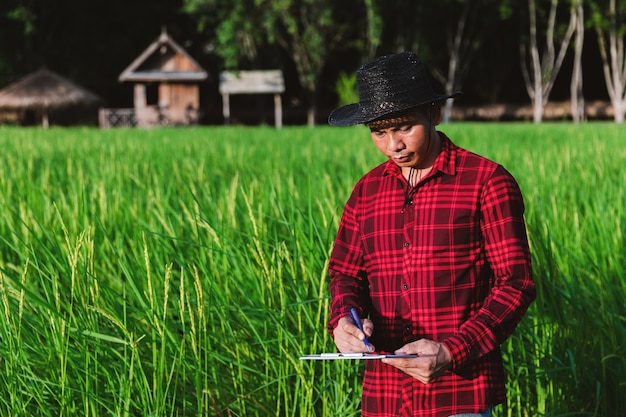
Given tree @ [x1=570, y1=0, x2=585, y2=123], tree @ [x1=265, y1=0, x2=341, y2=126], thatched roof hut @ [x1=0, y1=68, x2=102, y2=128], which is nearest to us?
tree @ [x1=570, y1=0, x2=585, y2=123]

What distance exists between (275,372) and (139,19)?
30.2 metres

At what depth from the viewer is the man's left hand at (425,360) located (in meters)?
1.10

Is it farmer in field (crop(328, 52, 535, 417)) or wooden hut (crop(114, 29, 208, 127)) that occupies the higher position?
wooden hut (crop(114, 29, 208, 127))

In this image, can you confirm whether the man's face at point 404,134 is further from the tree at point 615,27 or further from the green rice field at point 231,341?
the tree at point 615,27

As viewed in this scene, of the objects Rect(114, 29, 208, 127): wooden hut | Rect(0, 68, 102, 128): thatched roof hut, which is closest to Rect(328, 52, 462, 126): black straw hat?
Rect(114, 29, 208, 127): wooden hut

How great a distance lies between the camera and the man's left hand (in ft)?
3.59

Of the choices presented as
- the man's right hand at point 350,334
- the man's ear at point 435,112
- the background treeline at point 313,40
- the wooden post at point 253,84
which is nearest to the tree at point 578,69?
the background treeline at point 313,40

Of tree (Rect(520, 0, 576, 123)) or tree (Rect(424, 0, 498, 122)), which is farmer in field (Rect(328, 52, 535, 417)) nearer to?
tree (Rect(520, 0, 576, 123))

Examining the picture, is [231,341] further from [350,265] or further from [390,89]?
[390,89]

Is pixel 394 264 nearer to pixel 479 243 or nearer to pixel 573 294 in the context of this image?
pixel 479 243

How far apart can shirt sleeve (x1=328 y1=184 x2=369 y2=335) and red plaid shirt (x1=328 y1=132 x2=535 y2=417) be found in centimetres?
2

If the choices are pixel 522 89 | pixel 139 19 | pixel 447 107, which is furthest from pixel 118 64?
pixel 522 89

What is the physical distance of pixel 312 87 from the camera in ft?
91.9

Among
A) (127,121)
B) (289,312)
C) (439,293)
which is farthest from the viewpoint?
(127,121)
